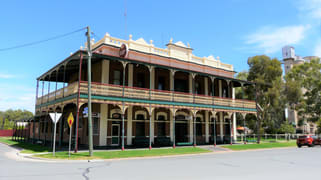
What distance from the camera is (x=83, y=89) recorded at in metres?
18.4

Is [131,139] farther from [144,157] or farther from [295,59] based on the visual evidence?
[295,59]

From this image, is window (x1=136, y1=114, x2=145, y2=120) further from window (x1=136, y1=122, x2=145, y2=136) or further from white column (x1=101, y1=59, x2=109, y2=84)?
white column (x1=101, y1=59, x2=109, y2=84)

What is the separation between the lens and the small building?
65.8 feet

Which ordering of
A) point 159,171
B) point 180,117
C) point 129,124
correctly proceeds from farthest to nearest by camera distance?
point 180,117 < point 129,124 < point 159,171

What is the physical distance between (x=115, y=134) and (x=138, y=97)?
13.5 feet

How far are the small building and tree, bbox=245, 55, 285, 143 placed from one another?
17773 mm

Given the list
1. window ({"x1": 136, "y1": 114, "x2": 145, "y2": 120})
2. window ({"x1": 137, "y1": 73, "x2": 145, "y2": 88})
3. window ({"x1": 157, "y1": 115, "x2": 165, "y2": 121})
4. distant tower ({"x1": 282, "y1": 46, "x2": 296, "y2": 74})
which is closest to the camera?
window ({"x1": 136, "y1": 114, "x2": 145, "y2": 120})

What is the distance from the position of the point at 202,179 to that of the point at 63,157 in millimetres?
9531

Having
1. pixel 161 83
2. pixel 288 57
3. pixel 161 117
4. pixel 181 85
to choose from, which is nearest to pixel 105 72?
pixel 161 83

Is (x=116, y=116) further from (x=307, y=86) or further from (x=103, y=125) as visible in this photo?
(x=307, y=86)

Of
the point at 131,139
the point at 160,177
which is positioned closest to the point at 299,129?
the point at 131,139

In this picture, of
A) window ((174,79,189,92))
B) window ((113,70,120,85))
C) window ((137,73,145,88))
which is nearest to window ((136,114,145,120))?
window ((137,73,145,88))

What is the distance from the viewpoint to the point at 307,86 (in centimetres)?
4800

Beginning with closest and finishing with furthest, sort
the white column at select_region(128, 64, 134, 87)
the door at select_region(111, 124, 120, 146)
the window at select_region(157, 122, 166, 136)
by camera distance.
→ 1. the door at select_region(111, 124, 120, 146)
2. the white column at select_region(128, 64, 134, 87)
3. the window at select_region(157, 122, 166, 136)
